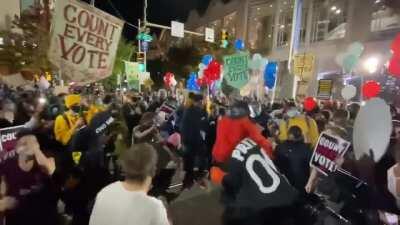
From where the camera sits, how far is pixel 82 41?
445cm

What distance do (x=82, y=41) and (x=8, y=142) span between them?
53.6 inches

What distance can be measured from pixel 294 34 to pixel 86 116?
43.0 feet

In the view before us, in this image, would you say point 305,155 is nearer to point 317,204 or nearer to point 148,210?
point 317,204

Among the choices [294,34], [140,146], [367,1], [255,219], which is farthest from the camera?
[367,1]

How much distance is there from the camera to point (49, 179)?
12.3 feet

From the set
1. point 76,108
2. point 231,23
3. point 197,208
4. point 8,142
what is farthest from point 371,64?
point 231,23

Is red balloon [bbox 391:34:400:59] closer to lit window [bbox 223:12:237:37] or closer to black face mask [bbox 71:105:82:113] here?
black face mask [bbox 71:105:82:113]

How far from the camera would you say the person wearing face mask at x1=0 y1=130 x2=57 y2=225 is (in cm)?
353

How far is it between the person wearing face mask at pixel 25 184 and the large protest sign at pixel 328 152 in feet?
9.15

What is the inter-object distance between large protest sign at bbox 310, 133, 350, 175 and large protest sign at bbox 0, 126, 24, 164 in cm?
311

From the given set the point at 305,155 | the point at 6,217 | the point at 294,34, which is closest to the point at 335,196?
the point at 305,155

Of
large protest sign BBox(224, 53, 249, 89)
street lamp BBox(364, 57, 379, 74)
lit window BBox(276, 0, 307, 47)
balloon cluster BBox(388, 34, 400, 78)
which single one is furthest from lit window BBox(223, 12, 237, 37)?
balloon cluster BBox(388, 34, 400, 78)

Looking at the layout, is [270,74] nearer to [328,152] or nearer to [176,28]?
[176,28]

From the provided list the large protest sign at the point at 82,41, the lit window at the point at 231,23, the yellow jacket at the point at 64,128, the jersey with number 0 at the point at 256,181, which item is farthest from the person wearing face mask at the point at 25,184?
the lit window at the point at 231,23
